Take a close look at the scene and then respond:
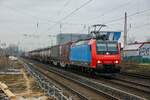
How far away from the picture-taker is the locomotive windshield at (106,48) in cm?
2746

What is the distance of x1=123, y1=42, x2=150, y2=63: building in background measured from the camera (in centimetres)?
5031

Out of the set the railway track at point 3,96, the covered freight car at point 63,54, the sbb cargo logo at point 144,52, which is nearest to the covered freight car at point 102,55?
the railway track at point 3,96

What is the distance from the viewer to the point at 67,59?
40500 millimetres

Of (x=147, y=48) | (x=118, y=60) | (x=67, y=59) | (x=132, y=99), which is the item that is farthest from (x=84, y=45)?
(x=147, y=48)

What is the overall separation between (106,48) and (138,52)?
25.9 metres

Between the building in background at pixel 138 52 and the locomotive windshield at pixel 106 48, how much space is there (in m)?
22.7

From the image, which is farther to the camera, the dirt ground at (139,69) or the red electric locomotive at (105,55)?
the dirt ground at (139,69)

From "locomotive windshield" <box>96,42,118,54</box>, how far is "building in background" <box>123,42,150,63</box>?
22.7m

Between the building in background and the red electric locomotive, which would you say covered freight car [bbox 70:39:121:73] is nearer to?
the red electric locomotive

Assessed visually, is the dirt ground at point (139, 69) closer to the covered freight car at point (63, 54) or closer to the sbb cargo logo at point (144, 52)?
the covered freight car at point (63, 54)

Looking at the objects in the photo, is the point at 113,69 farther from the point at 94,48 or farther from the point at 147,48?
the point at 147,48

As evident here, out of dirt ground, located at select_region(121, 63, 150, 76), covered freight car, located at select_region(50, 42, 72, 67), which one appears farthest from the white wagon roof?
covered freight car, located at select_region(50, 42, 72, 67)

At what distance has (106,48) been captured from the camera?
90.7 ft

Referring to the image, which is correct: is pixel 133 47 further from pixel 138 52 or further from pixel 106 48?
pixel 106 48
